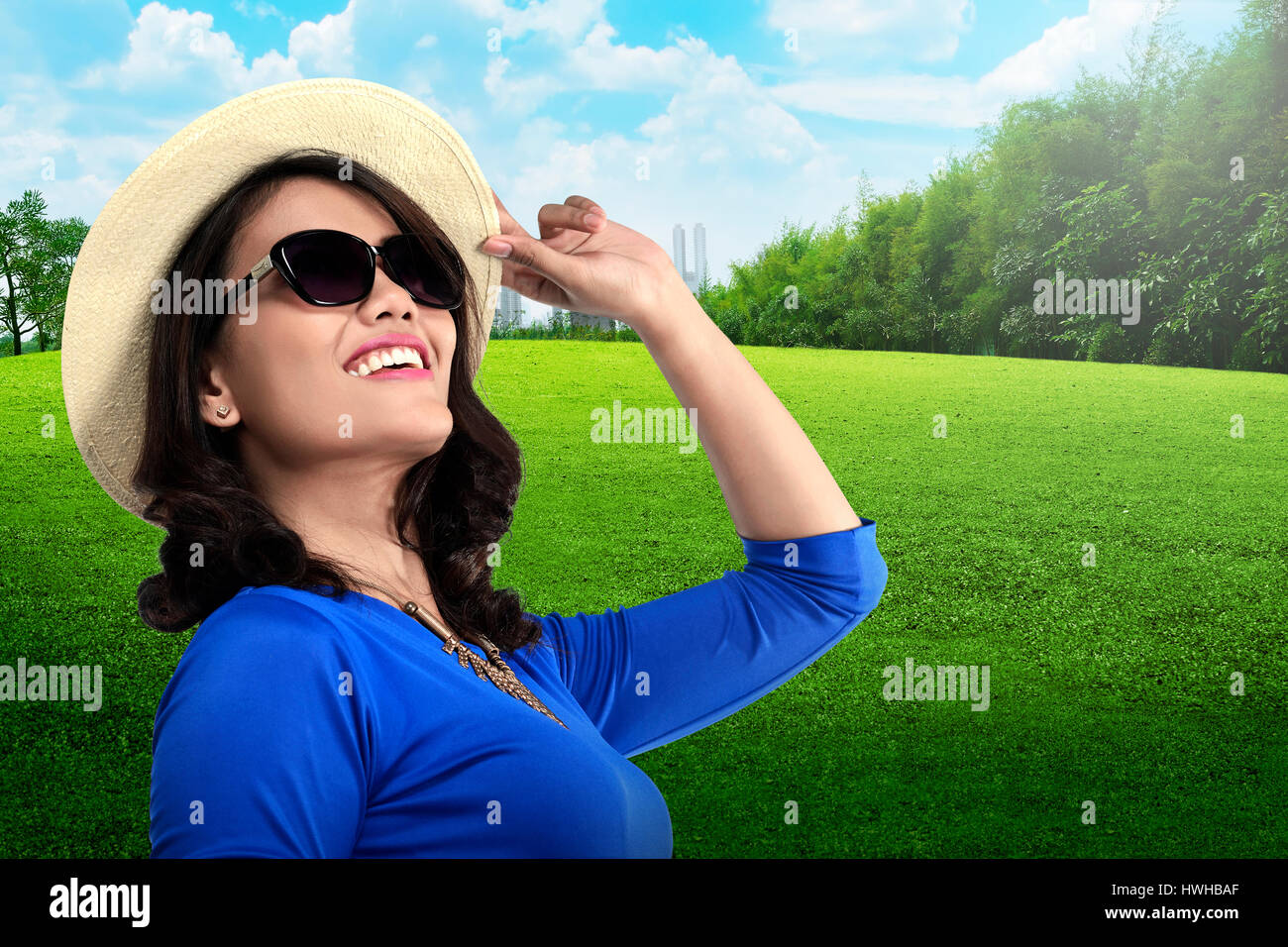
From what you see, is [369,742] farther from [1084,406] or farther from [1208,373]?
[1208,373]

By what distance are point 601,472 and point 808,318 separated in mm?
8566

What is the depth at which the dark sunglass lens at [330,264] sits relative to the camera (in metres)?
0.97

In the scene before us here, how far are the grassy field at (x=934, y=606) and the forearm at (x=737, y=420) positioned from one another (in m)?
2.61

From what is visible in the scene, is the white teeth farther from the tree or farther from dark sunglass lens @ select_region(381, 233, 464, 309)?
the tree

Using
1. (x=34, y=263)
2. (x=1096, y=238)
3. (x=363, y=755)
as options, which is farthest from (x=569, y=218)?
(x=1096, y=238)

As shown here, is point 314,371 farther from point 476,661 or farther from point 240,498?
point 476,661

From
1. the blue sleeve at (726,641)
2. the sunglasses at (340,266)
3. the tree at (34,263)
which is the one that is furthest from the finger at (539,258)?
the tree at (34,263)

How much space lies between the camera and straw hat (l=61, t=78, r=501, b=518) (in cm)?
104

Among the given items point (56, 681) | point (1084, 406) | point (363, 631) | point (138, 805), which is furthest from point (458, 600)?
point (1084, 406)

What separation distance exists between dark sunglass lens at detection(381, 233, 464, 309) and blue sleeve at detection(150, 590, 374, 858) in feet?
1.24

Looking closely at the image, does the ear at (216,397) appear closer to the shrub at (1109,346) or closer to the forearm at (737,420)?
the forearm at (737,420)

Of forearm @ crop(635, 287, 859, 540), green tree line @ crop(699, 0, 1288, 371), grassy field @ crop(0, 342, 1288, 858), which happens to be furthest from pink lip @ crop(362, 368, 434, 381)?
green tree line @ crop(699, 0, 1288, 371)

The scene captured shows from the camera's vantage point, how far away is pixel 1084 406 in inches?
407
